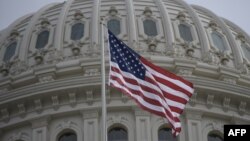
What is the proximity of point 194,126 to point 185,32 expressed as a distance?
9560 mm

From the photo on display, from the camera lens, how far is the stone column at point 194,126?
35934 millimetres

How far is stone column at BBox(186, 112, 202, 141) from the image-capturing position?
3593 centimetres

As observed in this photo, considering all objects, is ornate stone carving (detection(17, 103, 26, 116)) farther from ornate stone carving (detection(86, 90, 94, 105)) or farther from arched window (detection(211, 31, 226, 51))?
arched window (detection(211, 31, 226, 51))

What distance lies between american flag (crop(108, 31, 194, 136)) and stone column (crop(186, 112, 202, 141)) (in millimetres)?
11768

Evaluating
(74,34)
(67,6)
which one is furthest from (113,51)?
(67,6)

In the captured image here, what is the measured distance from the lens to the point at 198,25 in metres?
45.4

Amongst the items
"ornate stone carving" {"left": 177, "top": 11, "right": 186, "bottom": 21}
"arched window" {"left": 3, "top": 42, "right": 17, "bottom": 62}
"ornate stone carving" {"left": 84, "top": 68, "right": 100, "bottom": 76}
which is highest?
"ornate stone carving" {"left": 177, "top": 11, "right": 186, "bottom": 21}

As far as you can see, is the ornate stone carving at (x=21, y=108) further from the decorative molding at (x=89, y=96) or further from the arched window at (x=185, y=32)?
the arched window at (x=185, y=32)

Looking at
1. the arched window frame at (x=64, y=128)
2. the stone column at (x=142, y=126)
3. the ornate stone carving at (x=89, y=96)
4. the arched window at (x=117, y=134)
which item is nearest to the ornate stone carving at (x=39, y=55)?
the ornate stone carving at (x=89, y=96)

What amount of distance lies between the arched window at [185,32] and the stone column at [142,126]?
28.8ft

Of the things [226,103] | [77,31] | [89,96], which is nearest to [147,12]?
[77,31]

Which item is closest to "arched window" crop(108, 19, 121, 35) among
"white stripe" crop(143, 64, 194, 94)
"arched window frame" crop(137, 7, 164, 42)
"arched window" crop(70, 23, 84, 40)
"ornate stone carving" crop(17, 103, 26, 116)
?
"arched window frame" crop(137, 7, 164, 42)

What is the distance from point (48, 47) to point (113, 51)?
19734 mm

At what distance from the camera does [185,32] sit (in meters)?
44.6
